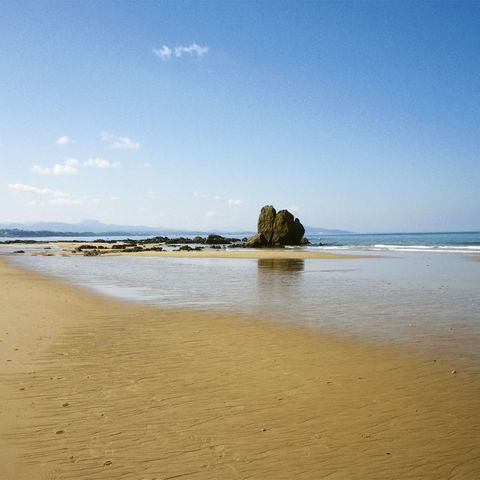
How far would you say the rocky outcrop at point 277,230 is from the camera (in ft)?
267

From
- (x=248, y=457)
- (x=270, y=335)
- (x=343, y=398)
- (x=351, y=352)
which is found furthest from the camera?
(x=270, y=335)

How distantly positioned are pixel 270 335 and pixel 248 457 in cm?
590

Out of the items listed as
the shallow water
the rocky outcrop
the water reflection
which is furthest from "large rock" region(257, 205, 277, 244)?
the shallow water

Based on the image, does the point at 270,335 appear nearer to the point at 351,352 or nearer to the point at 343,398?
the point at 351,352

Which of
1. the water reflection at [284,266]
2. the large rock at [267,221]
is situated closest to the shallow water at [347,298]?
the water reflection at [284,266]

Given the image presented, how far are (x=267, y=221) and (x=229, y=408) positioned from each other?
79.1 metres

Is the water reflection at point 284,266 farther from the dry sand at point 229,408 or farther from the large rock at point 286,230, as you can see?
the large rock at point 286,230

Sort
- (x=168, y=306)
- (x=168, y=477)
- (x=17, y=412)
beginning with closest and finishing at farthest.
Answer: (x=168, y=477)
(x=17, y=412)
(x=168, y=306)

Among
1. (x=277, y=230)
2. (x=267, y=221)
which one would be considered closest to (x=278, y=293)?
(x=277, y=230)

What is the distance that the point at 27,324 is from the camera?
38.2ft

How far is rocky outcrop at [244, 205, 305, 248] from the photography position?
81.3 meters

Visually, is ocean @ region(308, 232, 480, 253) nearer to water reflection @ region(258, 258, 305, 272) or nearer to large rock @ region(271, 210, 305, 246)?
large rock @ region(271, 210, 305, 246)

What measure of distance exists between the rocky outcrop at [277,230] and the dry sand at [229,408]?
69.6m

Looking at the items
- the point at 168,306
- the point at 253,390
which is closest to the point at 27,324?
the point at 168,306
